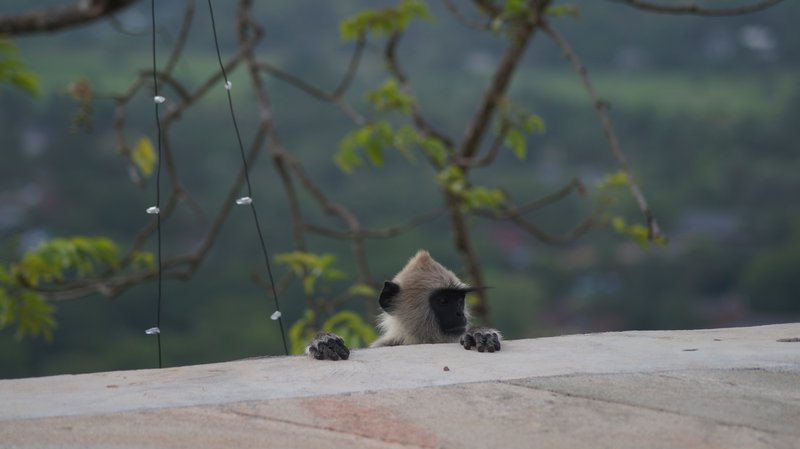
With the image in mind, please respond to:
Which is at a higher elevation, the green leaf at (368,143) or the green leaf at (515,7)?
the green leaf at (515,7)

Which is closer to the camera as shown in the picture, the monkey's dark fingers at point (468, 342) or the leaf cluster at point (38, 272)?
the monkey's dark fingers at point (468, 342)

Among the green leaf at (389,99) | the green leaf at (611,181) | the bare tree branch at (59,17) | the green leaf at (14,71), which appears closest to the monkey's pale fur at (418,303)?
the green leaf at (611,181)

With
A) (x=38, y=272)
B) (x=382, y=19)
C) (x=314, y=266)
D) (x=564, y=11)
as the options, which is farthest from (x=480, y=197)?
(x=38, y=272)

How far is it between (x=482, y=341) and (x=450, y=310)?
3.03ft

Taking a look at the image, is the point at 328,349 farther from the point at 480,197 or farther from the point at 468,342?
the point at 480,197

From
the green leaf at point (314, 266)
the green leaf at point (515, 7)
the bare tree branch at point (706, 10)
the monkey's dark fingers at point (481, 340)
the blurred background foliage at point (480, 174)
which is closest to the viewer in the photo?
the monkey's dark fingers at point (481, 340)

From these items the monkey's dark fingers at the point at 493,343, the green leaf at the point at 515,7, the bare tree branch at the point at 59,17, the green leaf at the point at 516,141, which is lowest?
the monkey's dark fingers at the point at 493,343

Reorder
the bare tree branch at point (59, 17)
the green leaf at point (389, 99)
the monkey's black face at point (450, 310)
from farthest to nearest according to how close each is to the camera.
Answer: the green leaf at point (389, 99)
the monkey's black face at point (450, 310)
the bare tree branch at point (59, 17)

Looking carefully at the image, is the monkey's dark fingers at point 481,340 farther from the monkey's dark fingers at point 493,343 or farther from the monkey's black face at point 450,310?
the monkey's black face at point 450,310

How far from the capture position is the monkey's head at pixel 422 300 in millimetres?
5391

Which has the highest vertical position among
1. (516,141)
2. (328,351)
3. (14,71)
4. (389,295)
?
(14,71)

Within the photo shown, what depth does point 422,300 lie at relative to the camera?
219 inches

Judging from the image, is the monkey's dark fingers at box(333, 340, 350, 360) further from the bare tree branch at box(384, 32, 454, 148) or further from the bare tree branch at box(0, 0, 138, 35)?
the bare tree branch at box(384, 32, 454, 148)

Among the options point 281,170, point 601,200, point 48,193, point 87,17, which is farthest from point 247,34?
point 48,193
